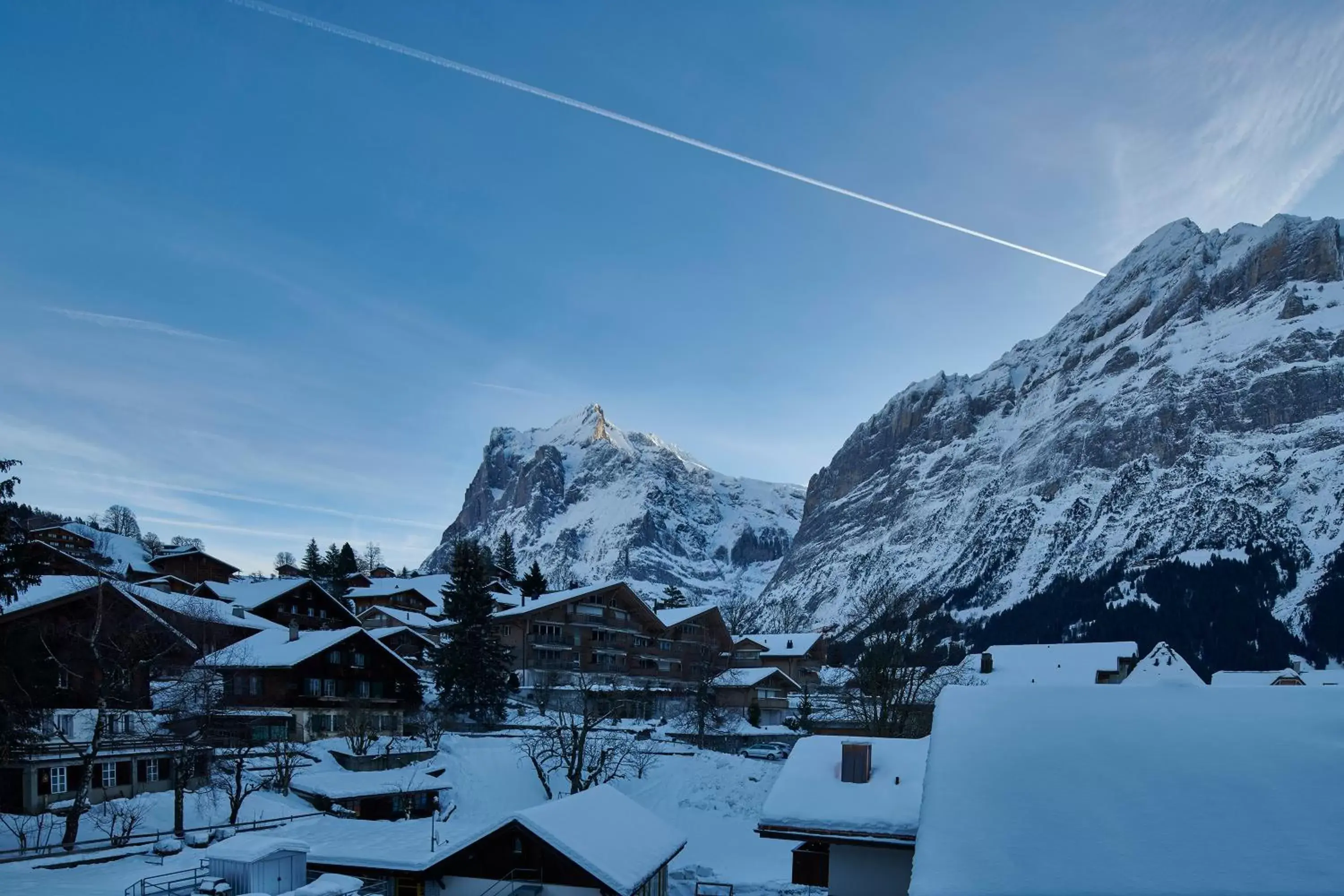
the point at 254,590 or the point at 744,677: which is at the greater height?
the point at 254,590

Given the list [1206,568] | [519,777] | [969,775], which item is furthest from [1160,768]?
[1206,568]

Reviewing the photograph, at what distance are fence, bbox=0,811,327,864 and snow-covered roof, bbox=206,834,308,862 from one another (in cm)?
607

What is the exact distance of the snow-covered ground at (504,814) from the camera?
81.6 ft

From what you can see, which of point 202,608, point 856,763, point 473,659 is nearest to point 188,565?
point 202,608

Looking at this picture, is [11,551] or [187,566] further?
[187,566]

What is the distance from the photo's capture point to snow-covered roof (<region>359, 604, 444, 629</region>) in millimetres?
85250

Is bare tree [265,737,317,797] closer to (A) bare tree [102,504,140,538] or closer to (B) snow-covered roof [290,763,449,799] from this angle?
(B) snow-covered roof [290,763,449,799]

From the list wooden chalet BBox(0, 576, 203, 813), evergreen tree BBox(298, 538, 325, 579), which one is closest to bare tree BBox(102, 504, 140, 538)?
evergreen tree BBox(298, 538, 325, 579)

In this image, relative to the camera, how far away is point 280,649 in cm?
5359

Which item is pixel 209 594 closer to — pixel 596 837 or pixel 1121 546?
pixel 596 837

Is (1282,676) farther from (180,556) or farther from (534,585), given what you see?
(180,556)

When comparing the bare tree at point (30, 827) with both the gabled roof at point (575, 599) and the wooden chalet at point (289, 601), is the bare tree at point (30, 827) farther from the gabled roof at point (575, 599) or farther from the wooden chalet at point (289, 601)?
the gabled roof at point (575, 599)

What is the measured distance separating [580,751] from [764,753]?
→ 52.6 ft

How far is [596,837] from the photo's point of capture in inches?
961
